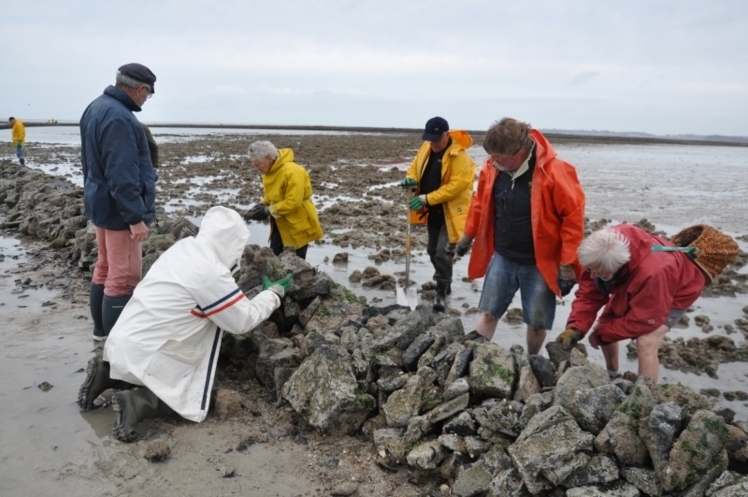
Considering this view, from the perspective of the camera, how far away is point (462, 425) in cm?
349

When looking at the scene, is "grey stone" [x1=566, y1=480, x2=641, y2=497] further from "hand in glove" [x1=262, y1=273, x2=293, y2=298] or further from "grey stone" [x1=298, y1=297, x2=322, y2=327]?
"grey stone" [x1=298, y1=297, x2=322, y2=327]

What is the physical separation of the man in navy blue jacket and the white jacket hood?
832 millimetres

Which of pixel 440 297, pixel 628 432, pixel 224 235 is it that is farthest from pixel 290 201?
pixel 628 432

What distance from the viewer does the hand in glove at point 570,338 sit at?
4.33m

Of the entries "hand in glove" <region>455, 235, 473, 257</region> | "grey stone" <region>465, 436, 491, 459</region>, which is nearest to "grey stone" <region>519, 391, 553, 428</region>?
"grey stone" <region>465, 436, 491, 459</region>

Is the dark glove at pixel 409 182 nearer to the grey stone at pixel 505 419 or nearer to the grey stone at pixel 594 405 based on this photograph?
the grey stone at pixel 505 419

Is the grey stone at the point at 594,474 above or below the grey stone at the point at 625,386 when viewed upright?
below

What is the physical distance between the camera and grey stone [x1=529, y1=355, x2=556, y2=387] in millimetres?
3848

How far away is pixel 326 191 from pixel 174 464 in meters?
13.7

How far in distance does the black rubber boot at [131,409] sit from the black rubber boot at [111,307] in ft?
3.87

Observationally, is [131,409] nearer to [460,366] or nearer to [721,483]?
[460,366]

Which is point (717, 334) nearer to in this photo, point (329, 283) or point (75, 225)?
point (329, 283)

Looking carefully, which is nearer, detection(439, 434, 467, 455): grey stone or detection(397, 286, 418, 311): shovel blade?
detection(439, 434, 467, 455): grey stone

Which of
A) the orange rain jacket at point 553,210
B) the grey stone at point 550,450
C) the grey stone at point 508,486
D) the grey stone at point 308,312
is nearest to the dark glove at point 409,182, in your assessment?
the grey stone at point 308,312
